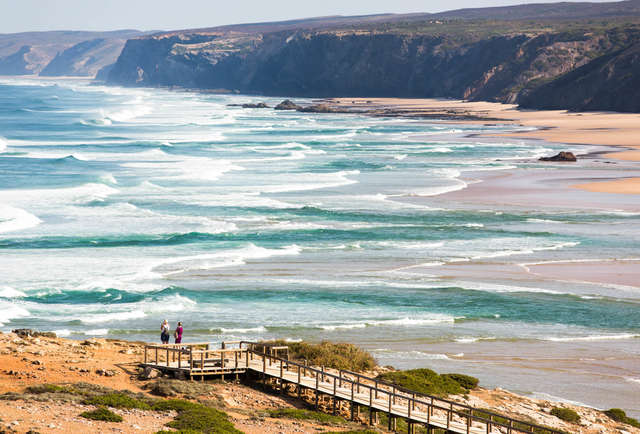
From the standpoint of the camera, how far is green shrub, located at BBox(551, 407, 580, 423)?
2036 cm

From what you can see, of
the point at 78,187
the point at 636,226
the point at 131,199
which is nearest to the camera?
the point at 636,226

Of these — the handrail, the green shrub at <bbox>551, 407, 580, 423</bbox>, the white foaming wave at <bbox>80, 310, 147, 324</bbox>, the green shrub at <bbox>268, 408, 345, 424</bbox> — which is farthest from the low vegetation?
the white foaming wave at <bbox>80, 310, 147, 324</bbox>

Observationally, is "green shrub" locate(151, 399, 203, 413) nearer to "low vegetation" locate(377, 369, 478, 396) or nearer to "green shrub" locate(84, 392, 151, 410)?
"green shrub" locate(84, 392, 151, 410)

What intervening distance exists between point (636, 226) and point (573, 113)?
297ft

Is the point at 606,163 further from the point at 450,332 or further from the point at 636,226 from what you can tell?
the point at 450,332

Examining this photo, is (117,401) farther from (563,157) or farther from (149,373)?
(563,157)

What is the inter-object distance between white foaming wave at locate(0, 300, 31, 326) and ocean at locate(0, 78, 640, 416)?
0.42ft

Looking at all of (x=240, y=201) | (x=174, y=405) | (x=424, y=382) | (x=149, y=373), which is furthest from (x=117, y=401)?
(x=240, y=201)

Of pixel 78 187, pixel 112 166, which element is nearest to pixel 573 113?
pixel 112 166

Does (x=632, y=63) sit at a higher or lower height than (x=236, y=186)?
higher

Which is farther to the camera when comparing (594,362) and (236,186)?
(236,186)

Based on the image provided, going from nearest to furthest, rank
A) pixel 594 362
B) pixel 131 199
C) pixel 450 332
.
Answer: pixel 594 362, pixel 450 332, pixel 131 199

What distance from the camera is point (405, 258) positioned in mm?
37750

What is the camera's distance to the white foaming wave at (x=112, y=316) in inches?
1137
